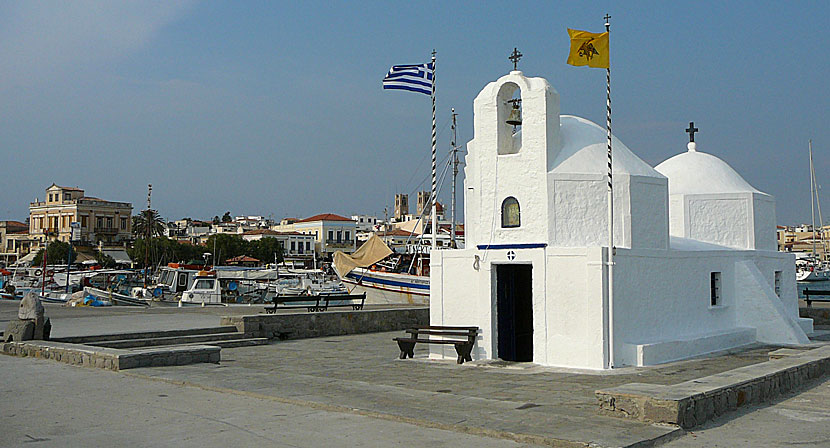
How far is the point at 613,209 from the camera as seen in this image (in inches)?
637

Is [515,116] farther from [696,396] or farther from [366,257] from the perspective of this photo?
[366,257]

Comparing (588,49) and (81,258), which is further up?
(588,49)

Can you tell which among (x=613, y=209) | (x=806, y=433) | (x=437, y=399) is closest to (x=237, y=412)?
(x=437, y=399)

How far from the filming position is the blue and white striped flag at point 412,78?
18672 mm

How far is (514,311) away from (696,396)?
796 centimetres

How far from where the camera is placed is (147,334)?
1889cm

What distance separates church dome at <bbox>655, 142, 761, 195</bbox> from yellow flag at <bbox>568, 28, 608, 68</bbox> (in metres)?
7.19

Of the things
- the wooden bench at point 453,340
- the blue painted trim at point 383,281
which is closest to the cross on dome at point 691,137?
the wooden bench at point 453,340

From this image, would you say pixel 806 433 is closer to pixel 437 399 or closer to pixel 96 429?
pixel 437 399

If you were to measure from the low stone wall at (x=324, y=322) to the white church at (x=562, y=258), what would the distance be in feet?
20.6

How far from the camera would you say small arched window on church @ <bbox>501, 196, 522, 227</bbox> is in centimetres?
1647

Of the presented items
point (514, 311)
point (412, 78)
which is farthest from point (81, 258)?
point (514, 311)

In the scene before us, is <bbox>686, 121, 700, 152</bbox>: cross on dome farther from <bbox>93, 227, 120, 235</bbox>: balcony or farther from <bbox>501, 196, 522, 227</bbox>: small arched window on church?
<bbox>93, 227, 120, 235</bbox>: balcony

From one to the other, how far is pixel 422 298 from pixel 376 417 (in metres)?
32.8
